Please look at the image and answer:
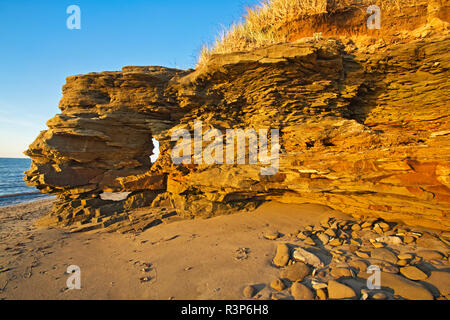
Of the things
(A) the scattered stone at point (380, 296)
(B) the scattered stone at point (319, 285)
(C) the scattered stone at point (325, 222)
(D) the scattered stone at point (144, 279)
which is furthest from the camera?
(C) the scattered stone at point (325, 222)

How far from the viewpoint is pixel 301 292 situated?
272 cm

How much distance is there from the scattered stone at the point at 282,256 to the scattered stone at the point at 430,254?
7.73 ft

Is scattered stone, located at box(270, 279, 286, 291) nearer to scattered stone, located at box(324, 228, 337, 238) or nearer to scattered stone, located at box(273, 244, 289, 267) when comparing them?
scattered stone, located at box(273, 244, 289, 267)

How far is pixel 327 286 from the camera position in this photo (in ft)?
9.11

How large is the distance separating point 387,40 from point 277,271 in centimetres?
776

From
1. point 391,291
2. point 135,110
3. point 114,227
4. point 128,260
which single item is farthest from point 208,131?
point 391,291

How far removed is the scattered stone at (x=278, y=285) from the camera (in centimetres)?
→ 291

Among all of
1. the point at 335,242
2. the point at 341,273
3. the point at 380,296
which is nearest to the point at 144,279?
the point at 341,273

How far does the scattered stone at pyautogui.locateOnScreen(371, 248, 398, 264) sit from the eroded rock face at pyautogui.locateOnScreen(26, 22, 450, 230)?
151cm

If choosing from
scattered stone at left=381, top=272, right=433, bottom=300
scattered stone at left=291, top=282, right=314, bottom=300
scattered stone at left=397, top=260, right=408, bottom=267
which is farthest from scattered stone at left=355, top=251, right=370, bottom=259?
scattered stone at left=291, top=282, right=314, bottom=300

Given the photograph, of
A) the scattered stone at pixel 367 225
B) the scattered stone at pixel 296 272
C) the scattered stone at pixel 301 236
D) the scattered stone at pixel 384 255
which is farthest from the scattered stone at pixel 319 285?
the scattered stone at pixel 367 225

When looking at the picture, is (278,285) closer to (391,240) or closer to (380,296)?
(380,296)

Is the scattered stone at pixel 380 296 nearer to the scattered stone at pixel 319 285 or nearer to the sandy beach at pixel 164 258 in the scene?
the scattered stone at pixel 319 285

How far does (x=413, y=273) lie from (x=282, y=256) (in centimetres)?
199
